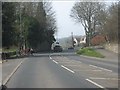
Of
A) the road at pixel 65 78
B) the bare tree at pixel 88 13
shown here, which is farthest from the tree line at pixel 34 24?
the road at pixel 65 78

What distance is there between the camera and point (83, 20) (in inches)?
3674

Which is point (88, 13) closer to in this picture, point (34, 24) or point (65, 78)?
point (34, 24)

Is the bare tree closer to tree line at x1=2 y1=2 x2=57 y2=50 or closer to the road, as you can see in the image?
tree line at x1=2 y1=2 x2=57 y2=50

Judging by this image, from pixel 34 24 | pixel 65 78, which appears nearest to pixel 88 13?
pixel 34 24

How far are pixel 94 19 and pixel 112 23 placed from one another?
43.6m

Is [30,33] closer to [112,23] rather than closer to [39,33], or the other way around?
[39,33]

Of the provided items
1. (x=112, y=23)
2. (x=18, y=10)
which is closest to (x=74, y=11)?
(x=18, y=10)

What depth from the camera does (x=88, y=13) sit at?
91.0m

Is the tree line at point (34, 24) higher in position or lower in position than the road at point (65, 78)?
higher

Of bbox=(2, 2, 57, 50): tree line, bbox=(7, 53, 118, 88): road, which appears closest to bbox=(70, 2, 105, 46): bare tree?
bbox=(2, 2, 57, 50): tree line

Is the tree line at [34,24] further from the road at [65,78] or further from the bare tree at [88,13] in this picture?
the road at [65,78]

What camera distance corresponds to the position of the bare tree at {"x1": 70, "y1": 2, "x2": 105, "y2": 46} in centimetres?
9062

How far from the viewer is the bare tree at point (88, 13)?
90.6 m

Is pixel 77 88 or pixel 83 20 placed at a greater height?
pixel 83 20
